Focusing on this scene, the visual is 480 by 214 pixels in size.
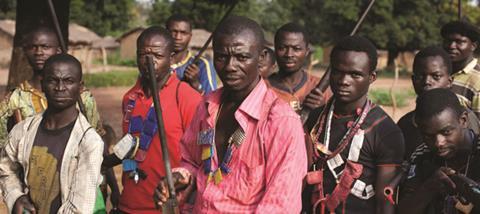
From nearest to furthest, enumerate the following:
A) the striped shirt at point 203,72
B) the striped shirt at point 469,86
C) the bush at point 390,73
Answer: the striped shirt at point 469,86
the striped shirt at point 203,72
the bush at point 390,73

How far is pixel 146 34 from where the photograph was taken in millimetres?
3393

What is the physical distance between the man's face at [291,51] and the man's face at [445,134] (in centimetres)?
178

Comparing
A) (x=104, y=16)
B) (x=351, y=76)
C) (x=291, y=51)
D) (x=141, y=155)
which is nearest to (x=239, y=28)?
(x=351, y=76)

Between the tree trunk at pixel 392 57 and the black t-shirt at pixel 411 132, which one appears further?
the tree trunk at pixel 392 57

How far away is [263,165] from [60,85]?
1.30 meters

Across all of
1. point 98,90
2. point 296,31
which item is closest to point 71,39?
point 98,90

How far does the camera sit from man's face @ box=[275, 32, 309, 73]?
13.6 feet

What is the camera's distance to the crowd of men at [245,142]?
2.16 metres

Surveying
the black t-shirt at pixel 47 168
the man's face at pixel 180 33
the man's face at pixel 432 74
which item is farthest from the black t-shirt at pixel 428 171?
the man's face at pixel 180 33

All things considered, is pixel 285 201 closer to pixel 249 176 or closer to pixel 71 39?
pixel 249 176

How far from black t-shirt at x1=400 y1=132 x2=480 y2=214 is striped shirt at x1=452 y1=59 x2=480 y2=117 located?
1324mm

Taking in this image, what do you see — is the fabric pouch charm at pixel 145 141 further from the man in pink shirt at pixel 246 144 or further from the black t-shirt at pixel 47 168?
the man in pink shirt at pixel 246 144

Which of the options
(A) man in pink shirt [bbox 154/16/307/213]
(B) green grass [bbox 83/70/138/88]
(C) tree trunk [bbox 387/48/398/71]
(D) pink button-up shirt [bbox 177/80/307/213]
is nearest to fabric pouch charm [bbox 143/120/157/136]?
(A) man in pink shirt [bbox 154/16/307/213]

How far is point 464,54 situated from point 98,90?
836 inches
